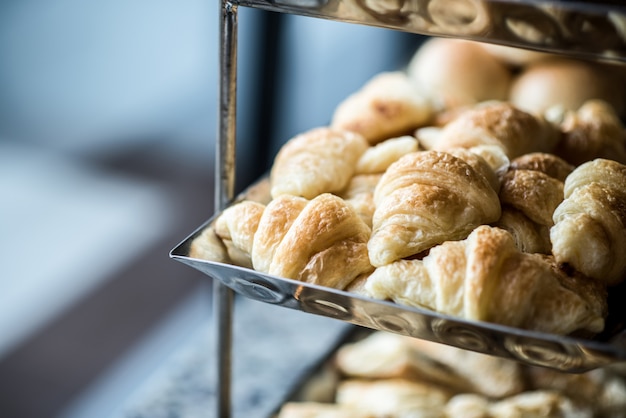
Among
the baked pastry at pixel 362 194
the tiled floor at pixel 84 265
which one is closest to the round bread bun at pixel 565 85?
the baked pastry at pixel 362 194

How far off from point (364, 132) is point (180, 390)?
50 centimetres

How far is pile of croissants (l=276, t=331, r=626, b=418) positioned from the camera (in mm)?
974

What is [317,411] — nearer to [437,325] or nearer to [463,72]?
[437,325]

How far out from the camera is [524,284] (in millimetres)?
537

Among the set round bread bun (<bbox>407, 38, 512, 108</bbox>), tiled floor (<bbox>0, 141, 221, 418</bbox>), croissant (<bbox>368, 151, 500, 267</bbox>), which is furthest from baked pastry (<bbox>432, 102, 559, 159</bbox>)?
tiled floor (<bbox>0, 141, 221, 418</bbox>)

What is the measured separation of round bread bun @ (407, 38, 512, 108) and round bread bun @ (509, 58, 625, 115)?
4 centimetres

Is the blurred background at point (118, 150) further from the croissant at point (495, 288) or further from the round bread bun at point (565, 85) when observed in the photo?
the croissant at point (495, 288)

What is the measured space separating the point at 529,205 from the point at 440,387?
1.70 ft

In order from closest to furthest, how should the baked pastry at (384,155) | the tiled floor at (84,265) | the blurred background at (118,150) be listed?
the baked pastry at (384,155), the tiled floor at (84,265), the blurred background at (118,150)

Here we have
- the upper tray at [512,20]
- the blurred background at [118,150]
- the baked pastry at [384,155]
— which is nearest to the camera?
the upper tray at [512,20]

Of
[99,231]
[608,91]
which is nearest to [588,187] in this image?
[608,91]

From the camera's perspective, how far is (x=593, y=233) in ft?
1.87

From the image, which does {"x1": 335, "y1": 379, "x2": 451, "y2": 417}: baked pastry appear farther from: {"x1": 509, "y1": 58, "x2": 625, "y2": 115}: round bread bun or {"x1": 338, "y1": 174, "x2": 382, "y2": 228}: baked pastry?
{"x1": 509, "y1": 58, "x2": 625, "y2": 115}: round bread bun

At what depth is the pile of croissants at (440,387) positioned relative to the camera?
38.4 inches
